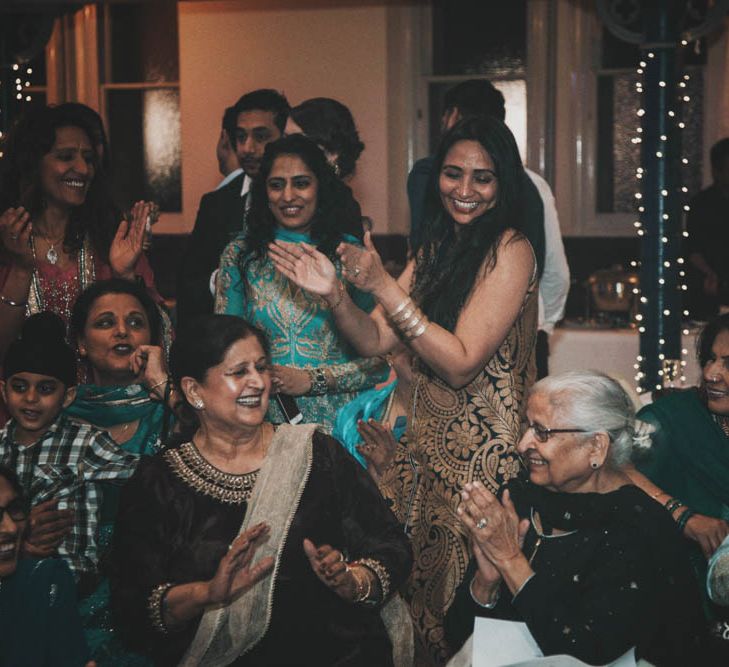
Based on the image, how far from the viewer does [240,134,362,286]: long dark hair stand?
3396mm

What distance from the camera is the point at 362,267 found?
103 inches

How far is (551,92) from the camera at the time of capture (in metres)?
6.98

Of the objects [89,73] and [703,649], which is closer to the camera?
[703,649]

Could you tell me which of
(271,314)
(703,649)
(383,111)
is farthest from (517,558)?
(383,111)

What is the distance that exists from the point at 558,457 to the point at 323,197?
130 centimetres

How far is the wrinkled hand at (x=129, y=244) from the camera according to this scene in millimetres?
3648

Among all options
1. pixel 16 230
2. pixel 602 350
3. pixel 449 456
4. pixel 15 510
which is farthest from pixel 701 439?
pixel 602 350

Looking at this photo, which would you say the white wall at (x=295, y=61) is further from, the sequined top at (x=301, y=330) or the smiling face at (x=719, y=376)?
the smiling face at (x=719, y=376)

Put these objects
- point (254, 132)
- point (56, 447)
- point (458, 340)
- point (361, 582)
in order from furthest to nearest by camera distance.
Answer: point (254, 132) < point (56, 447) < point (458, 340) < point (361, 582)

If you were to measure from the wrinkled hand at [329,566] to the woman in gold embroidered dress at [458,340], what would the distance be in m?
0.47

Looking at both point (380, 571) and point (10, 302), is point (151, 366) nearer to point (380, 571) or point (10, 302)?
point (10, 302)

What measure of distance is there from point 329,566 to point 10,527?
29.0 inches

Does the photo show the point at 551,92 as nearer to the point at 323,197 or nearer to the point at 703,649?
the point at 323,197

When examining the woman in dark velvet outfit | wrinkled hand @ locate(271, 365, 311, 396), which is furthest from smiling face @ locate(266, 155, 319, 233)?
the woman in dark velvet outfit
